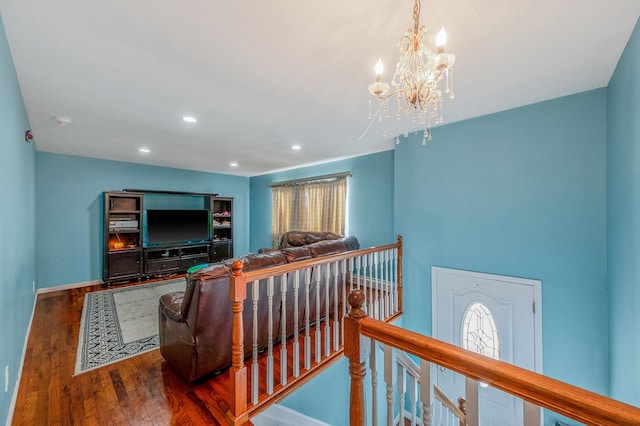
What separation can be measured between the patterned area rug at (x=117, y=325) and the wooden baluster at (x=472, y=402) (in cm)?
299

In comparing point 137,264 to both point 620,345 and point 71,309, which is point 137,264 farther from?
point 620,345

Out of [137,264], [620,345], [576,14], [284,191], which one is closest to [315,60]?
[576,14]

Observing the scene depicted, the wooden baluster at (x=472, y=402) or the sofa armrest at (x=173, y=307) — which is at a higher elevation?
the wooden baluster at (x=472, y=402)

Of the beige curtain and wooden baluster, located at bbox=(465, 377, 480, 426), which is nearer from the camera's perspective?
wooden baluster, located at bbox=(465, 377, 480, 426)

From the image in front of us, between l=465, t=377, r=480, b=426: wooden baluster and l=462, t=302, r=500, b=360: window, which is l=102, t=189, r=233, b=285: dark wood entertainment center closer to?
l=462, t=302, r=500, b=360: window

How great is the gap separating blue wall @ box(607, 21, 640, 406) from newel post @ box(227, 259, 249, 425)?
248 centimetres

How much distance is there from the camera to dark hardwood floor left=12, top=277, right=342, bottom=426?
1787 millimetres

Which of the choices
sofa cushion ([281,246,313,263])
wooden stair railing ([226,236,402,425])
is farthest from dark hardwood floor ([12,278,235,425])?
sofa cushion ([281,246,313,263])

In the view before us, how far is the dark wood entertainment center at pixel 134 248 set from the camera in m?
4.76

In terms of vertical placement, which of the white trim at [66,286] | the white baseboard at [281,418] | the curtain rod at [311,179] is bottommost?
the white baseboard at [281,418]

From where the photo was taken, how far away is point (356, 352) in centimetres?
107

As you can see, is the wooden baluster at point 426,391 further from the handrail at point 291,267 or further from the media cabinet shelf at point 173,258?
the media cabinet shelf at point 173,258

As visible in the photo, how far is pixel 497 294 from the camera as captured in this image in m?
2.76

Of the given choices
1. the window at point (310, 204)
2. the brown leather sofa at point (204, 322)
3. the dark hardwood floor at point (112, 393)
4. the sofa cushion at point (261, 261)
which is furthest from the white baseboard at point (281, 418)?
the window at point (310, 204)
